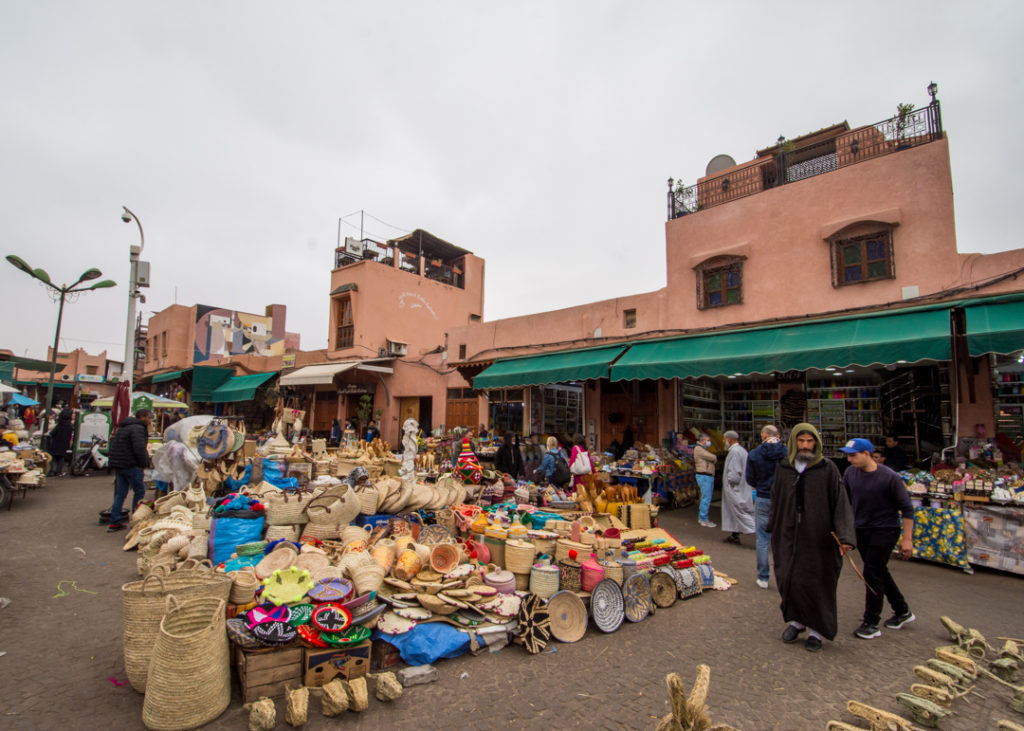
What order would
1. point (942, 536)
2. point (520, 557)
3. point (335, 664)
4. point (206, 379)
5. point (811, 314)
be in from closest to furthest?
point (335, 664) < point (520, 557) < point (942, 536) < point (811, 314) < point (206, 379)

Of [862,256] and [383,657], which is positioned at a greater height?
[862,256]

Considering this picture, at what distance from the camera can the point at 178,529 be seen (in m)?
5.51

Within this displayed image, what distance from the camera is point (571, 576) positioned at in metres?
4.60

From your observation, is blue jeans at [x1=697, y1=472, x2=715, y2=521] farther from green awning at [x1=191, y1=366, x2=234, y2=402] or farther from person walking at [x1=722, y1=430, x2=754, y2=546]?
Answer: green awning at [x1=191, y1=366, x2=234, y2=402]

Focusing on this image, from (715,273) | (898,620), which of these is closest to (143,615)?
(898,620)

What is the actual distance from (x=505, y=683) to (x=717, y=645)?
1852mm

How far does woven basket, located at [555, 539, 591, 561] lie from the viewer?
4.87 m

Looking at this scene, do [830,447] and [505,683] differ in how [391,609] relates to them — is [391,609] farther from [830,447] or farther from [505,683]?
[830,447]

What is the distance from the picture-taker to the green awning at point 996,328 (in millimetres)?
6566

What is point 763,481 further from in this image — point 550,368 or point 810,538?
point 550,368

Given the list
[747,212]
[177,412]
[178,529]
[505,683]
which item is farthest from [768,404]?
[177,412]

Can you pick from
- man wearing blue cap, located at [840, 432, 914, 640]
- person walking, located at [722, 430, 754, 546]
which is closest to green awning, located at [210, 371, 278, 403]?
person walking, located at [722, 430, 754, 546]

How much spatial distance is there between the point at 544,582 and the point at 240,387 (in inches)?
920

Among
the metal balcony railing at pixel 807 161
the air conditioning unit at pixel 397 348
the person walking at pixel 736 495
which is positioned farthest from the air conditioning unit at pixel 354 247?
the person walking at pixel 736 495
